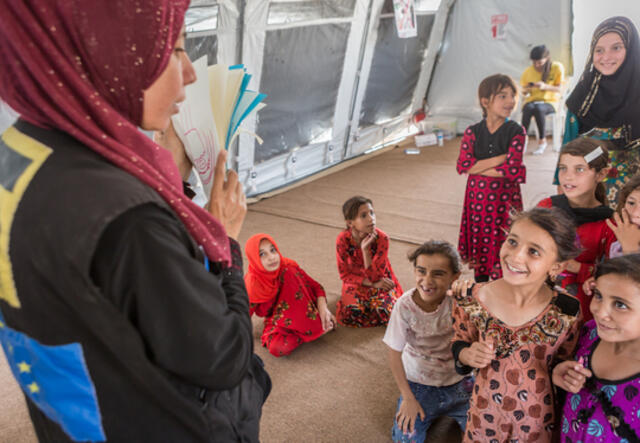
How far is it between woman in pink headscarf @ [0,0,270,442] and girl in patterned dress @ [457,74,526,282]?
2129 millimetres

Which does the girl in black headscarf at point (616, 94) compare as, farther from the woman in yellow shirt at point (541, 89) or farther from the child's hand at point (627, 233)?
the woman in yellow shirt at point (541, 89)

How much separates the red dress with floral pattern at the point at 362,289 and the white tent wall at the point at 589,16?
2.03 m

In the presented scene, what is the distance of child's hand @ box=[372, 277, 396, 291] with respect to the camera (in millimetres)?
2500

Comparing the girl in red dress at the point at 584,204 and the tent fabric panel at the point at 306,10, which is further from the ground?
the tent fabric panel at the point at 306,10

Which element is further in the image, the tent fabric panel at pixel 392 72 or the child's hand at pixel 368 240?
the tent fabric panel at pixel 392 72

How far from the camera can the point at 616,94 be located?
232cm

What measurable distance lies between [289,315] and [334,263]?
35.9 inches

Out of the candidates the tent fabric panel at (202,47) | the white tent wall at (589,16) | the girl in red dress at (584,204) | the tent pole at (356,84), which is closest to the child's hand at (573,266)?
the girl in red dress at (584,204)

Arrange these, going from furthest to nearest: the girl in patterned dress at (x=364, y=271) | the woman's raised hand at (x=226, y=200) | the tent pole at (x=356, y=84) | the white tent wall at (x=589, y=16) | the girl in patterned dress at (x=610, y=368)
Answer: the tent pole at (x=356, y=84), the white tent wall at (x=589, y=16), the girl in patterned dress at (x=364, y=271), the girl in patterned dress at (x=610, y=368), the woman's raised hand at (x=226, y=200)

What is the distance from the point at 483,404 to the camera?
1426mm

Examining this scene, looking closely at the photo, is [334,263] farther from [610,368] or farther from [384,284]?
[610,368]

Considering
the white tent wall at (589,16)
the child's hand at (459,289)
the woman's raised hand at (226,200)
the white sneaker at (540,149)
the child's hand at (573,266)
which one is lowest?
the white sneaker at (540,149)

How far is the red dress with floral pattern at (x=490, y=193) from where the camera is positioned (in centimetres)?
253

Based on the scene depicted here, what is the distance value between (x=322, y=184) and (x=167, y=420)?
427 centimetres
